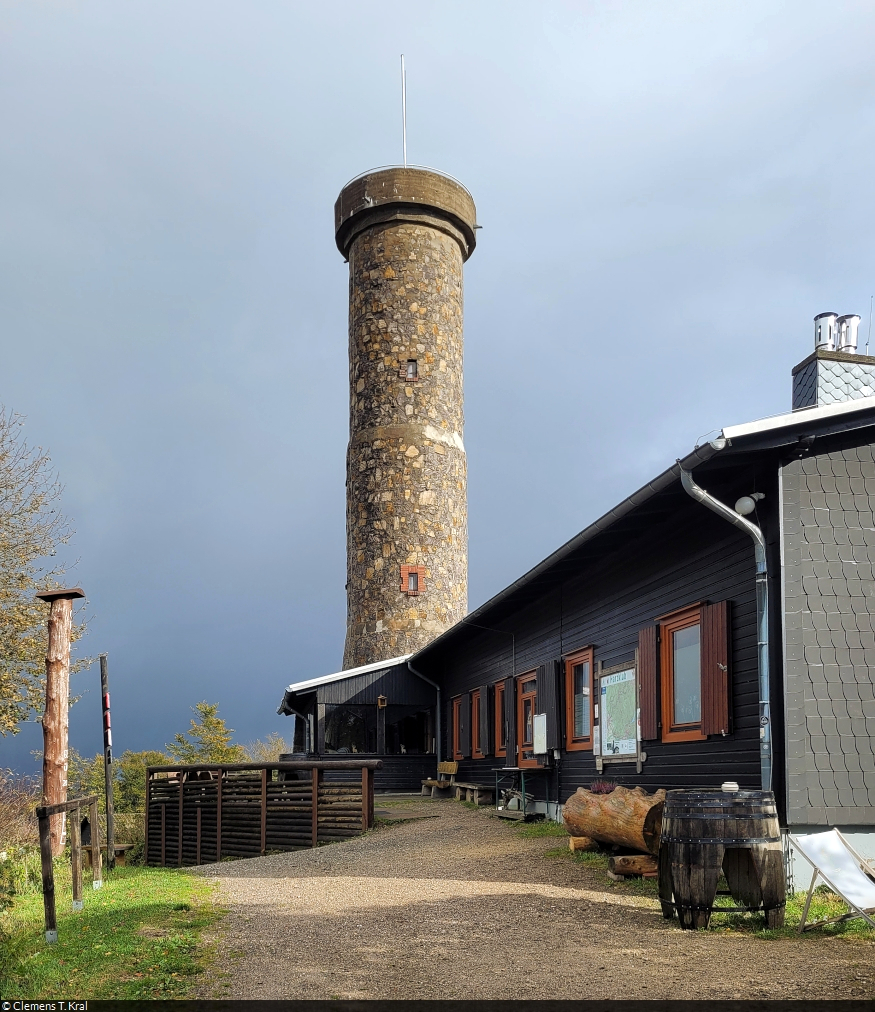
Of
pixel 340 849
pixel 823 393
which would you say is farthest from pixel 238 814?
pixel 823 393

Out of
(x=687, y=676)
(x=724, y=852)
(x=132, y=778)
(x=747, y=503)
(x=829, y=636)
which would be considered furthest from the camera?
(x=132, y=778)

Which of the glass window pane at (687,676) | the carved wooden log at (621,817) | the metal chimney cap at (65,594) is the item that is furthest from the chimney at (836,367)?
the metal chimney cap at (65,594)

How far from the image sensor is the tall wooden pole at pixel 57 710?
12.4m

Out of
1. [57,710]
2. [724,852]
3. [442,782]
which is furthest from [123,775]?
[724,852]

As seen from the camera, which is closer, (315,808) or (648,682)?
(648,682)

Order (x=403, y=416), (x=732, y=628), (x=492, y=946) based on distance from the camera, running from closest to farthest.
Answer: (x=492, y=946) → (x=732, y=628) → (x=403, y=416)

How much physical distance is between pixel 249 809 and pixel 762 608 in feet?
33.5

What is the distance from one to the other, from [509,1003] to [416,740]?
21513 millimetres

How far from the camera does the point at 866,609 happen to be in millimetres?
8609

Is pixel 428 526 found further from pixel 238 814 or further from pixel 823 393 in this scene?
pixel 823 393

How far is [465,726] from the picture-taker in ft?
67.9

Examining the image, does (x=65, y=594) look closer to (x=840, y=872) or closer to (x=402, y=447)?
(x=840, y=872)

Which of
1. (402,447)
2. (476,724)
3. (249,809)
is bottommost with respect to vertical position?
(249,809)

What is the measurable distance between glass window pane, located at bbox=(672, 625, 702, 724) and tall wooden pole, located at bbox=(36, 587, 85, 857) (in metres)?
6.88
